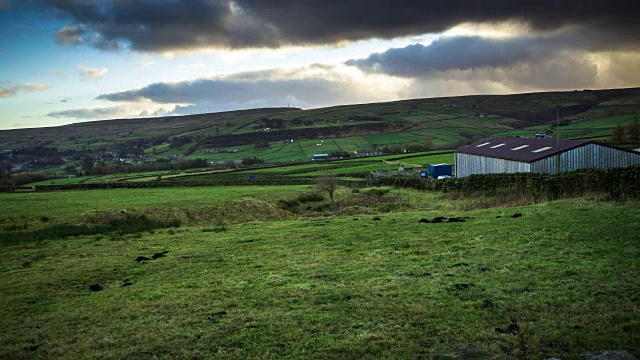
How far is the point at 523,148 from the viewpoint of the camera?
2044 inches

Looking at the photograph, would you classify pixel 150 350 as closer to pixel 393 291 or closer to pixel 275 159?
pixel 393 291

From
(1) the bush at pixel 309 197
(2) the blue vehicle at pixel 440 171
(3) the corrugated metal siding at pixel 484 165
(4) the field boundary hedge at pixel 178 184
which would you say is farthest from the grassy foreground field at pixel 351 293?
(2) the blue vehicle at pixel 440 171

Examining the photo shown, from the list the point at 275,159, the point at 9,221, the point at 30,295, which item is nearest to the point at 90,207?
the point at 9,221

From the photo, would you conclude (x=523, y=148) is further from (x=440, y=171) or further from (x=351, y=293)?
(x=351, y=293)

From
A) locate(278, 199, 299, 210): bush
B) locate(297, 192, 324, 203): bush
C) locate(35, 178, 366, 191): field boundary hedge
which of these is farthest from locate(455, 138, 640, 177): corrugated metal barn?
locate(278, 199, 299, 210): bush

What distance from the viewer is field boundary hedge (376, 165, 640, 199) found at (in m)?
25.4

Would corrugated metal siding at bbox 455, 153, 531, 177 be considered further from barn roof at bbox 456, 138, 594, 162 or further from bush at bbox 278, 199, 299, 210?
bush at bbox 278, 199, 299, 210

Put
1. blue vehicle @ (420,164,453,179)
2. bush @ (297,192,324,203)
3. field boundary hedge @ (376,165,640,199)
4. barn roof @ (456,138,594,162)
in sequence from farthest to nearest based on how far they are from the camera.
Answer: blue vehicle @ (420,164,453,179)
bush @ (297,192,324,203)
barn roof @ (456,138,594,162)
field boundary hedge @ (376,165,640,199)

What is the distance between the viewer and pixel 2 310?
13789 millimetres

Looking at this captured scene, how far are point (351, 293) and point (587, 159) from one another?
43.2 meters

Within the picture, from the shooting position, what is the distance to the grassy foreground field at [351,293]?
9.47 meters

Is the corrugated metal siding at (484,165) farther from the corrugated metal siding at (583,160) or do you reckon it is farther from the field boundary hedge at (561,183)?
the field boundary hedge at (561,183)

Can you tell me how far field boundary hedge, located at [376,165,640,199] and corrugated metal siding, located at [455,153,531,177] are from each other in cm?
838

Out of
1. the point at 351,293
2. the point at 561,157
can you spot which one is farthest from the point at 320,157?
the point at 351,293
